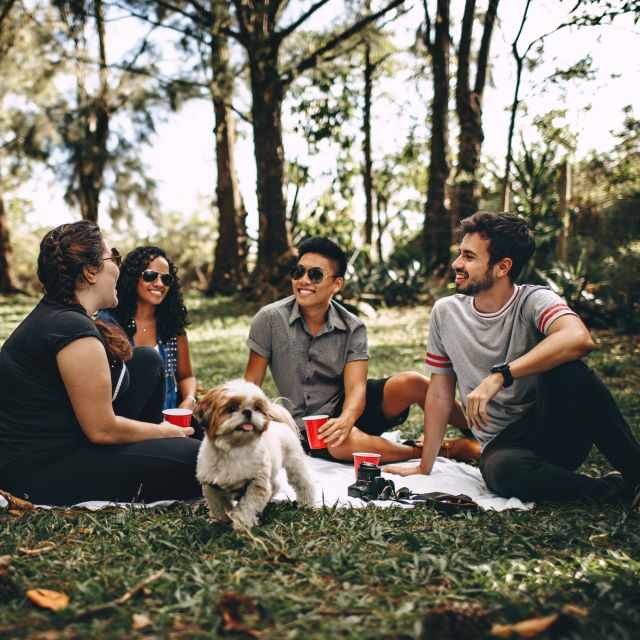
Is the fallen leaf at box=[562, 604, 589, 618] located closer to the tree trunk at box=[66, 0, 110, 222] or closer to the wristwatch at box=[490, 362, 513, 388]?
the wristwatch at box=[490, 362, 513, 388]

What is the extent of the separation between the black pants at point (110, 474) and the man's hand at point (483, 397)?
4.97ft

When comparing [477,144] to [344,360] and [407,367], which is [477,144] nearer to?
[407,367]

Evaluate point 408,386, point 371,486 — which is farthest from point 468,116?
point 371,486

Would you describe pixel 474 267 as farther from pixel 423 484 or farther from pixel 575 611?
pixel 575 611

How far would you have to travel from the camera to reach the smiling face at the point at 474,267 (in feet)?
12.0

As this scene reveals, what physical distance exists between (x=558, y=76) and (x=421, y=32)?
30.9 feet

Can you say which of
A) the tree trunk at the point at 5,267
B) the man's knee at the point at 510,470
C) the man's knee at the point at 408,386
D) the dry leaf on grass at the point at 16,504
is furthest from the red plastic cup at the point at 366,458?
the tree trunk at the point at 5,267

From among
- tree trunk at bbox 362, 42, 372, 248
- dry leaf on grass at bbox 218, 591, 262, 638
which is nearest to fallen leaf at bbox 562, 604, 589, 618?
dry leaf on grass at bbox 218, 591, 262, 638

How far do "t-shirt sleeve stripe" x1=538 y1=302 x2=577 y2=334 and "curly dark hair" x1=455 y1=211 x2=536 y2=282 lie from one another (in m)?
0.35

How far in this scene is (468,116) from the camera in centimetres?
1420

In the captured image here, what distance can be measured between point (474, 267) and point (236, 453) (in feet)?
5.93

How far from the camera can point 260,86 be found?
12836mm

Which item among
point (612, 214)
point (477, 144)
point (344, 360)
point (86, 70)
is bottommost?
point (344, 360)

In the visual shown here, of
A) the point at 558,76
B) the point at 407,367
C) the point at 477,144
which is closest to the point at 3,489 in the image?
the point at 407,367
